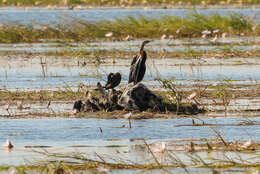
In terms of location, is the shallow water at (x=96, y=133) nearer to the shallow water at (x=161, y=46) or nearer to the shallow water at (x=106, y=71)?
the shallow water at (x=106, y=71)

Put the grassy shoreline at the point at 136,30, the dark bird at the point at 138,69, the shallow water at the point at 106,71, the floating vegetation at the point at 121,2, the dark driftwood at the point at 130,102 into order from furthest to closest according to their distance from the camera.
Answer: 1. the floating vegetation at the point at 121,2
2. the grassy shoreline at the point at 136,30
3. the shallow water at the point at 106,71
4. the dark bird at the point at 138,69
5. the dark driftwood at the point at 130,102

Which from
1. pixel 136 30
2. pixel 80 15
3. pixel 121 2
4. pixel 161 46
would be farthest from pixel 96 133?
pixel 121 2

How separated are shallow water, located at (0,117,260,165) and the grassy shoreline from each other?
41.2 ft

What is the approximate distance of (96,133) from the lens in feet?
26.2

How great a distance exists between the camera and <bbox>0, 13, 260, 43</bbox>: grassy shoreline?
21.4m

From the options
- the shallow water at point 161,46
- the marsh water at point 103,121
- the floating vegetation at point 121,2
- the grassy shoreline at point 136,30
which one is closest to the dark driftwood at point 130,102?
the marsh water at point 103,121

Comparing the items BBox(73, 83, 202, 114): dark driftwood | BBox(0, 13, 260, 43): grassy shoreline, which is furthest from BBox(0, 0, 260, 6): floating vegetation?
BBox(73, 83, 202, 114): dark driftwood

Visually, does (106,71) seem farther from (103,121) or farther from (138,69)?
(103,121)

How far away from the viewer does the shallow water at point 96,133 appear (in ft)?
23.7

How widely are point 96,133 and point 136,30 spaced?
1405cm

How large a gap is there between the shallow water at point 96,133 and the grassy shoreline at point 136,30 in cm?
1256

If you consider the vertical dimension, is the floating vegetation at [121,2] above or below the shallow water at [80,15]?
below

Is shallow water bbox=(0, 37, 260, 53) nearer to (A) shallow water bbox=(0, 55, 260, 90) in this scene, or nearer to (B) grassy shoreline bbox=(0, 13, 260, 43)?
(B) grassy shoreline bbox=(0, 13, 260, 43)

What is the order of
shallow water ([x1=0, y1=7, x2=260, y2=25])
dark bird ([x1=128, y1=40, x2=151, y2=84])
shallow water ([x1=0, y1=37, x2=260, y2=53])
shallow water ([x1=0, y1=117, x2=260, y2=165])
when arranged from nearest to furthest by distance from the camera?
shallow water ([x1=0, y1=117, x2=260, y2=165]) → dark bird ([x1=128, y1=40, x2=151, y2=84]) → shallow water ([x1=0, y1=37, x2=260, y2=53]) → shallow water ([x1=0, y1=7, x2=260, y2=25])
